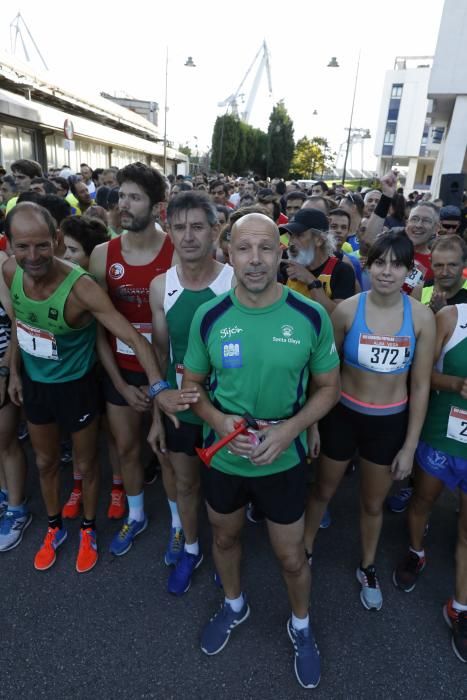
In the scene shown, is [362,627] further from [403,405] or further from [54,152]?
[54,152]

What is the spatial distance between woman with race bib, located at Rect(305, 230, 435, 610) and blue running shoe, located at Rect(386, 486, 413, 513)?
0.92 metres

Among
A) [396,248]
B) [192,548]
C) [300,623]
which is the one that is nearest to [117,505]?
[192,548]

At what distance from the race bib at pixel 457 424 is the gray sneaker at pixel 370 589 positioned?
3.19 feet

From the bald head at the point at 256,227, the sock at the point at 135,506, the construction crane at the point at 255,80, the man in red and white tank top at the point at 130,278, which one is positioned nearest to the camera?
the bald head at the point at 256,227

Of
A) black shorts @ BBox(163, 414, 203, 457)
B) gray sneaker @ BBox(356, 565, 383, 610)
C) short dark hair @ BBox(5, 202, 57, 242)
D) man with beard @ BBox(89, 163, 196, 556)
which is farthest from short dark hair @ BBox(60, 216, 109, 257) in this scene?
gray sneaker @ BBox(356, 565, 383, 610)

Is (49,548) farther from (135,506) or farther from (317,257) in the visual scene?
(317,257)

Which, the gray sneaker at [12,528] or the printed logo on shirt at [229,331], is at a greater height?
the printed logo on shirt at [229,331]

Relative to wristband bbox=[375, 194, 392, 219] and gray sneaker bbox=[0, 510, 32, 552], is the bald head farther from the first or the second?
wristband bbox=[375, 194, 392, 219]

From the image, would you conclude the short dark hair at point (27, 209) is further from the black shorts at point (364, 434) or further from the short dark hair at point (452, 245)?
the short dark hair at point (452, 245)

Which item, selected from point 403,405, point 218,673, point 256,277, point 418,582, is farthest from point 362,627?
point 256,277

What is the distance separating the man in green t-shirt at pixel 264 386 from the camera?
1811 millimetres

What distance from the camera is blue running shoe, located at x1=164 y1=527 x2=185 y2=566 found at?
111 inches

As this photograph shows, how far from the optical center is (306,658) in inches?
85.0

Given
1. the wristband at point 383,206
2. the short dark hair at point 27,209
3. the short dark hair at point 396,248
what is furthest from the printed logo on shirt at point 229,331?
the wristband at point 383,206
